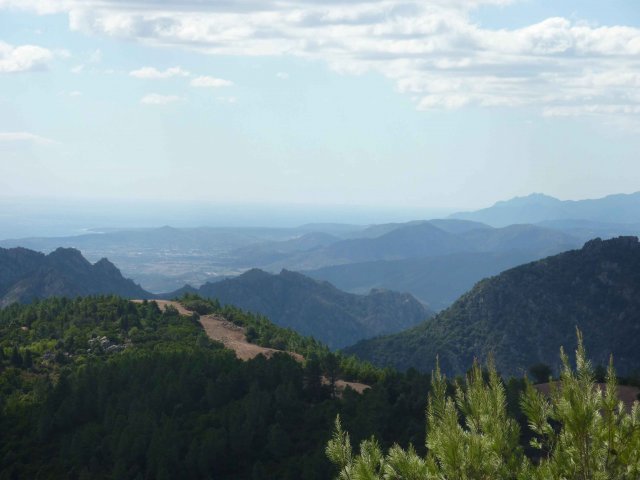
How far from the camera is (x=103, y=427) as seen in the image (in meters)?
77.9

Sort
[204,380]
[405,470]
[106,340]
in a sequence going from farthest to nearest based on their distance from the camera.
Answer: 1. [106,340]
2. [204,380]
3. [405,470]

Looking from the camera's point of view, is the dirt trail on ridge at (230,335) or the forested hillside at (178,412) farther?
the dirt trail on ridge at (230,335)

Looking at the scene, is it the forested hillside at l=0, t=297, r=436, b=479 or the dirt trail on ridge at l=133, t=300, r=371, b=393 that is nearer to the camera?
the forested hillside at l=0, t=297, r=436, b=479

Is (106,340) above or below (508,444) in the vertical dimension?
below

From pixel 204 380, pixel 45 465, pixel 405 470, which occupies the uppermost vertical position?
pixel 405 470

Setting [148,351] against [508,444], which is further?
[148,351]

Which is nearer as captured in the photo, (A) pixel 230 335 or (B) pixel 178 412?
(B) pixel 178 412

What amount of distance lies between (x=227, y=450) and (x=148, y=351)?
127 ft

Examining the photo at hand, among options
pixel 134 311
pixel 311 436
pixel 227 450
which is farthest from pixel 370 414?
pixel 134 311

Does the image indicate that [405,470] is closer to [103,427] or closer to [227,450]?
[227,450]

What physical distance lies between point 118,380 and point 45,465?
1635cm

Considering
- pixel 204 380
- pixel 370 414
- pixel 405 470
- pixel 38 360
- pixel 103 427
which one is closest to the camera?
pixel 405 470

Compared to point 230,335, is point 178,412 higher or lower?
lower

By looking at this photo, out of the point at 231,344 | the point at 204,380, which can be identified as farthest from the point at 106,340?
the point at 204,380
